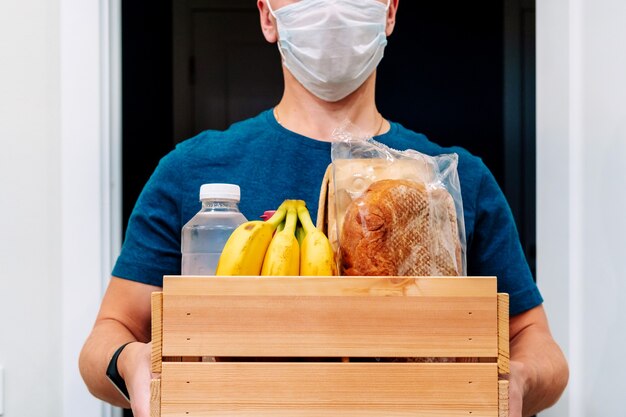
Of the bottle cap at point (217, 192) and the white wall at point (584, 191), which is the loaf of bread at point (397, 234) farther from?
the white wall at point (584, 191)

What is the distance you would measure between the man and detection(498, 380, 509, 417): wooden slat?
41cm

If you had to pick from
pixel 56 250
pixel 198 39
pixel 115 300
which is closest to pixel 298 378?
pixel 115 300

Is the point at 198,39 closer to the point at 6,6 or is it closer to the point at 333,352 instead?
the point at 6,6

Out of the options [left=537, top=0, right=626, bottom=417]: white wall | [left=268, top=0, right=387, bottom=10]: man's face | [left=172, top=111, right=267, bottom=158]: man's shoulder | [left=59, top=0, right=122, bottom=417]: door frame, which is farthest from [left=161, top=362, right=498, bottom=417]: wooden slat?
[left=59, top=0, right=122, bottom=417]: door frame

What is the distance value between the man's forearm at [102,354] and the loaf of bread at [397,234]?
1.48ft

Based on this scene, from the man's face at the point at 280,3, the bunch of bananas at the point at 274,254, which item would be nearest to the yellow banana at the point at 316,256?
the bunch of bananas at the point at 274,254

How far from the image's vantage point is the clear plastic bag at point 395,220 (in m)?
0.76

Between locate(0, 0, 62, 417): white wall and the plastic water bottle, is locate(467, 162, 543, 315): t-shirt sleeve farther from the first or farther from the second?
locate(0, 0, 62, 417): white wall

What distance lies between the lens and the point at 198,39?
261cm

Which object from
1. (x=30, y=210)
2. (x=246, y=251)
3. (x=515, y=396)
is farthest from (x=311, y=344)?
(x=30, y=210)

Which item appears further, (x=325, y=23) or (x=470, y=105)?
(x=470, y=105)

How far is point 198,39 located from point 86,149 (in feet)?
3.31

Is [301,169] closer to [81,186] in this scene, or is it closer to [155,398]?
[155,398]

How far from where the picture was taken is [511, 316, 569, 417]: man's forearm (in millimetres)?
997
